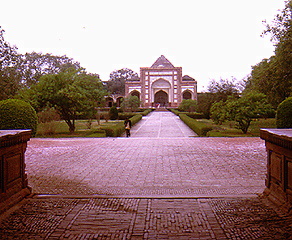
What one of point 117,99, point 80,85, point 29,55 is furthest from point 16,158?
point 117,99

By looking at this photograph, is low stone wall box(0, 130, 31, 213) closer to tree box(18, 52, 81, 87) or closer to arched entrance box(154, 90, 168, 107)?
tree box(18, 52, 81, 87)

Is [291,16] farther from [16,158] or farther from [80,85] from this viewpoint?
[16,158]

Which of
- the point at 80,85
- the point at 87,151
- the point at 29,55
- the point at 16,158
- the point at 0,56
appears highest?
the point at 29,55

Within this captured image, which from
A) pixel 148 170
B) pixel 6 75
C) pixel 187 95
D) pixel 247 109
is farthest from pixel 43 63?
pixel 148 170

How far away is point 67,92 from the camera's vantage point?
45.3 ft

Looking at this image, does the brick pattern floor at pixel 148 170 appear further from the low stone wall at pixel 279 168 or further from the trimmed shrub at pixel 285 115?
the trimmed shrub at pixel 285 115

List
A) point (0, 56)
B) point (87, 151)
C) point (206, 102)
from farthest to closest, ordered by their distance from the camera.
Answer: point (206, 102) → point (0, 56) → point (87, 151)

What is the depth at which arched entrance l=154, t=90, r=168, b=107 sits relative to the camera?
2224 inches

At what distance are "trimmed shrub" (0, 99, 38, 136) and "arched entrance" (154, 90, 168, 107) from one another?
4541cm

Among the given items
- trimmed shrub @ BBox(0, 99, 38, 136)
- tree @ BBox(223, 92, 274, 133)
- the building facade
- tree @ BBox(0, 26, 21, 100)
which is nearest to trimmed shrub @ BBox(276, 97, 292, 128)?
tree @ BBox(223, 92, 274, 133)

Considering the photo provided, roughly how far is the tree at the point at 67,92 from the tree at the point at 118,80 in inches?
1759

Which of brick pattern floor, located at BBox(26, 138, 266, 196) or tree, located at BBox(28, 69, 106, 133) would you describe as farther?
tree, located at BBox(28, 69, 106, 133)

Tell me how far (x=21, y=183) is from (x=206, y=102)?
2148cm

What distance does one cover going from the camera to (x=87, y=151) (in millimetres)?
8328
